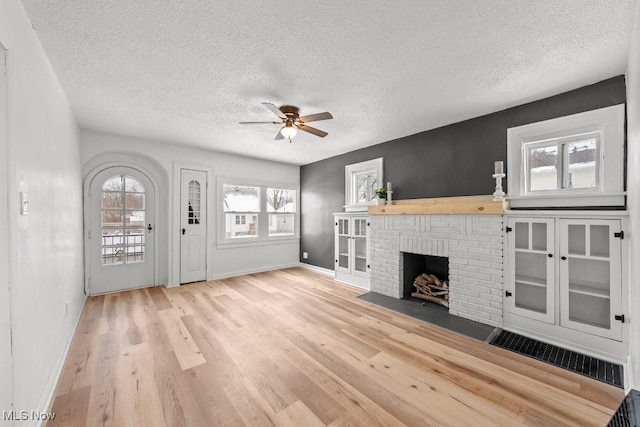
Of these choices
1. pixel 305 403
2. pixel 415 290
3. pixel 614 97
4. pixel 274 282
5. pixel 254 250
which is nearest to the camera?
pixel 305 403

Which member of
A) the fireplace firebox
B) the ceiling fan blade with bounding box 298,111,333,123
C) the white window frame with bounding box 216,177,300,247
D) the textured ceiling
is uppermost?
the textured ceiling

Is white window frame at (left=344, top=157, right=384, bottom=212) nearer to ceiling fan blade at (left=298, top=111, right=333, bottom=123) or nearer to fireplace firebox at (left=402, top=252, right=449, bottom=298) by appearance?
fireplace firebox at (left=402, top=252, right=449, bottom=298)

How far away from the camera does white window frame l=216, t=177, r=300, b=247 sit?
199 inches

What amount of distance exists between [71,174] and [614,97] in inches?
223

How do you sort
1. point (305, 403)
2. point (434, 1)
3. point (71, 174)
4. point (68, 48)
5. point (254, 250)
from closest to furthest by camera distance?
point (434, 1) → point (305, 403) → point (68, 48) → point (71, 174) → point (254, 250)

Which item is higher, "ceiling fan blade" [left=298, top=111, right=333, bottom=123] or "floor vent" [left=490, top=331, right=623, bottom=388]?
"ceiling fan blade" [left=298, top=111, right=333, bottom=123]

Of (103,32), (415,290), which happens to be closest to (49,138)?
(103,32)

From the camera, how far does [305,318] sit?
10.2ft

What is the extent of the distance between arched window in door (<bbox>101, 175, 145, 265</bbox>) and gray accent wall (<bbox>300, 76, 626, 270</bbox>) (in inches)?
134

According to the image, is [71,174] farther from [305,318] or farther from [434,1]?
[434,1]

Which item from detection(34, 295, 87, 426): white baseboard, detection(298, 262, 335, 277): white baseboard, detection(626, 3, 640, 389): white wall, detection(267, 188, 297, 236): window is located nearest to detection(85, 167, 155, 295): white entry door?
detection(34, 295, 87, 426): white baseboard

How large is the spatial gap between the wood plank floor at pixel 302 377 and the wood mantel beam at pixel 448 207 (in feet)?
4.62

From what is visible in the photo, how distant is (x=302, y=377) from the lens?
2.00 meters

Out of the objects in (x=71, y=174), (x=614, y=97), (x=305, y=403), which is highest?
(x=614, y=97)
